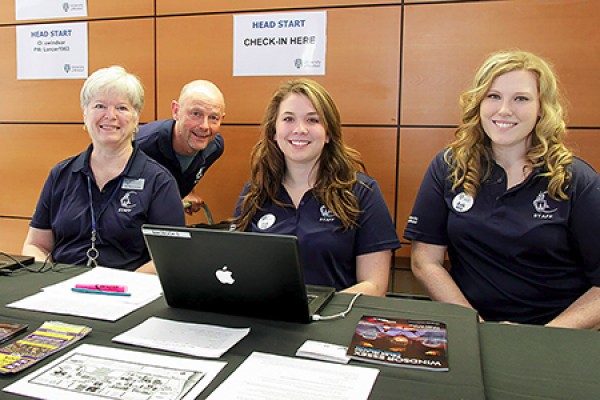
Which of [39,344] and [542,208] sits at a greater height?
[542,208]

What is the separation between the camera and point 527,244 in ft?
5.71

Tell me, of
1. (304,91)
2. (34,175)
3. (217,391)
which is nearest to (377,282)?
(304,91)

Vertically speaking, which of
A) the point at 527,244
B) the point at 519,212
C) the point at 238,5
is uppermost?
the point at 238,5

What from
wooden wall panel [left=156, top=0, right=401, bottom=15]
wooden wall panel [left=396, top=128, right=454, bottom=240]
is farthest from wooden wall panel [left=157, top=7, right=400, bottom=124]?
wooden wall panel [left=396, top=128, right=454, bottom=240]

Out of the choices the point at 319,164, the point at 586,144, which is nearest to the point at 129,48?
the point at 319,164

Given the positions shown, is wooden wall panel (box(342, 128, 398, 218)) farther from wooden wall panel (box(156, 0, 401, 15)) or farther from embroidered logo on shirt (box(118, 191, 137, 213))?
embroidered logo on shirt (box(118, 191, 137, 213))

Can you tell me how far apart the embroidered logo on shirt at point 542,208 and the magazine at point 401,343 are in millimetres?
803

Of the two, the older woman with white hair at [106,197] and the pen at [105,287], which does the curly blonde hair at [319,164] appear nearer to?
the older woman with white hair at [106,197]

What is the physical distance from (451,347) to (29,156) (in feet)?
11.3

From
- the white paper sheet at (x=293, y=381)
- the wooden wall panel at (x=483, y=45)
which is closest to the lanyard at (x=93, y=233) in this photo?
the white paper sheet at (x=293, y=381)

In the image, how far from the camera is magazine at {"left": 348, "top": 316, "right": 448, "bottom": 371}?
1.00m

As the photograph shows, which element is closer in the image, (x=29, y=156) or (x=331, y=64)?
(x=331, y=64)

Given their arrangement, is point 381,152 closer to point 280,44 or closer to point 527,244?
point 280,44

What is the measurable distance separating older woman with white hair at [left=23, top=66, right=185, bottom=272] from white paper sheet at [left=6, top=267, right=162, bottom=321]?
444 mm
